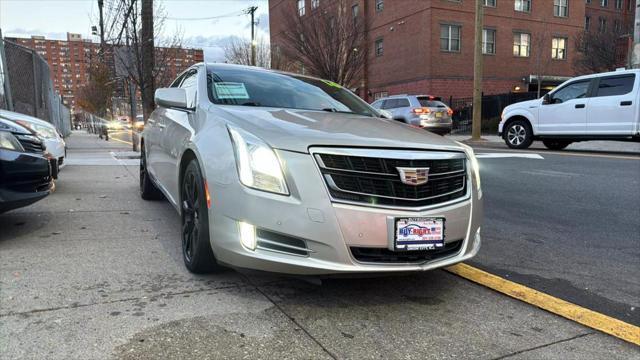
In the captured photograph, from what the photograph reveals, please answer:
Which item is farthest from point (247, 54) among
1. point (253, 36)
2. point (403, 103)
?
point (403, 103)

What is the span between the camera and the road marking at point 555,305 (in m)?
2.72

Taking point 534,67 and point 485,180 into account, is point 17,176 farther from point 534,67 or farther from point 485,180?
point 534,67

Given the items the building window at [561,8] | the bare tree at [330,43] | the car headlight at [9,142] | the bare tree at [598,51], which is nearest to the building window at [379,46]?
the bare tree at [330,43]

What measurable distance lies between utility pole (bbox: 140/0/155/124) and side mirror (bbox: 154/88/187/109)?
8.54 m

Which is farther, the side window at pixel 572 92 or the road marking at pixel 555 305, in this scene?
the side window at pixel 572 92

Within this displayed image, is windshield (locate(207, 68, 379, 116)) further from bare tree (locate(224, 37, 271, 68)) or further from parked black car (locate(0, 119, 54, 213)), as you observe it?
bare tree (locate(224, 37, 271, 68))

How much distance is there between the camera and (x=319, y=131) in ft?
9.49

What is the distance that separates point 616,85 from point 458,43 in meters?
17.9

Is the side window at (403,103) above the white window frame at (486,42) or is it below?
below

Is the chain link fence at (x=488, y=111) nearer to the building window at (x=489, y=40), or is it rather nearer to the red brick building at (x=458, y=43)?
the red brick building at (x=458, y=43)

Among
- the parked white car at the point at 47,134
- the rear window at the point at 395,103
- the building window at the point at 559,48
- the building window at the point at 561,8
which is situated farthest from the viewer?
the building window at the point at 559,48

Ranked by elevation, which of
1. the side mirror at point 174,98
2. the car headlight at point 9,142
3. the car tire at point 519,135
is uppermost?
the side mirror at point 174,98

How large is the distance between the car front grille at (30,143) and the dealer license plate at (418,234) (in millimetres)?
3672

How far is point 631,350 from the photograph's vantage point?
8.23 ft
